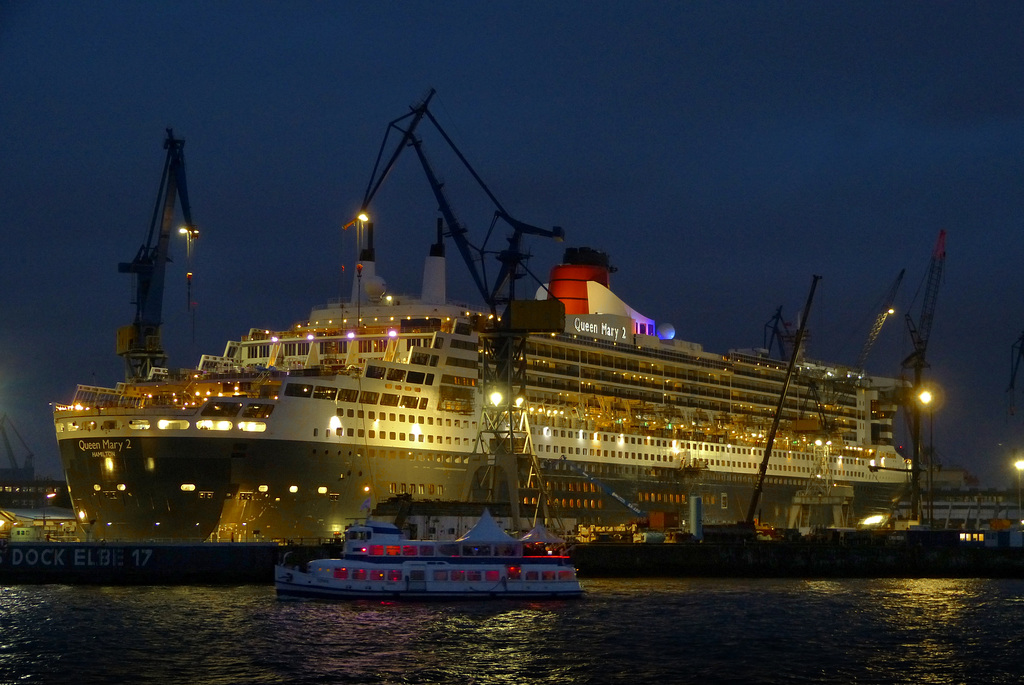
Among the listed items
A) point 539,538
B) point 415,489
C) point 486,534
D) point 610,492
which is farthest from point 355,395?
point 610,492

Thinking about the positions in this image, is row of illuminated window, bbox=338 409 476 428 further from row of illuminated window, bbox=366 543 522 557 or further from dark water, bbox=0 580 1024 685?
row of illuminated window, bbox=366 543 522 557

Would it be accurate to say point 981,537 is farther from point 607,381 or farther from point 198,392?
point 198,392

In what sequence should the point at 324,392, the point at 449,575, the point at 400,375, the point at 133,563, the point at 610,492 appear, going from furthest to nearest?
the point at 610,492 < the point at 400,375 < the point at 324,392 < the point at 133,563 < the point at 449,575

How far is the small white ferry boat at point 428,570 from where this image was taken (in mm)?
55188

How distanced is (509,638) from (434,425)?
97.3ft

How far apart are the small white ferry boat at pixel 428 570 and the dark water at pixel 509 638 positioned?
3.40 ft

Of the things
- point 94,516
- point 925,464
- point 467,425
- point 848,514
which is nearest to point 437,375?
point 467,425

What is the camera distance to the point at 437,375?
75500 mm

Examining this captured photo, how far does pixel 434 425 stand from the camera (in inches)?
2943

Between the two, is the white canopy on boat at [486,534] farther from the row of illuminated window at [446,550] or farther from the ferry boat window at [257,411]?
the ferry boat window at [257,411]

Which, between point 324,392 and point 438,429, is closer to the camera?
point 324,392

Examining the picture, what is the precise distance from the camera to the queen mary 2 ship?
66.4 metres

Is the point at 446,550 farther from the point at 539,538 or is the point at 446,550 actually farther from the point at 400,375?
the point at 400,375

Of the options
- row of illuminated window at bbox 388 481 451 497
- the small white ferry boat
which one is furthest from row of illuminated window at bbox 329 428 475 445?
the small white ferry boat
